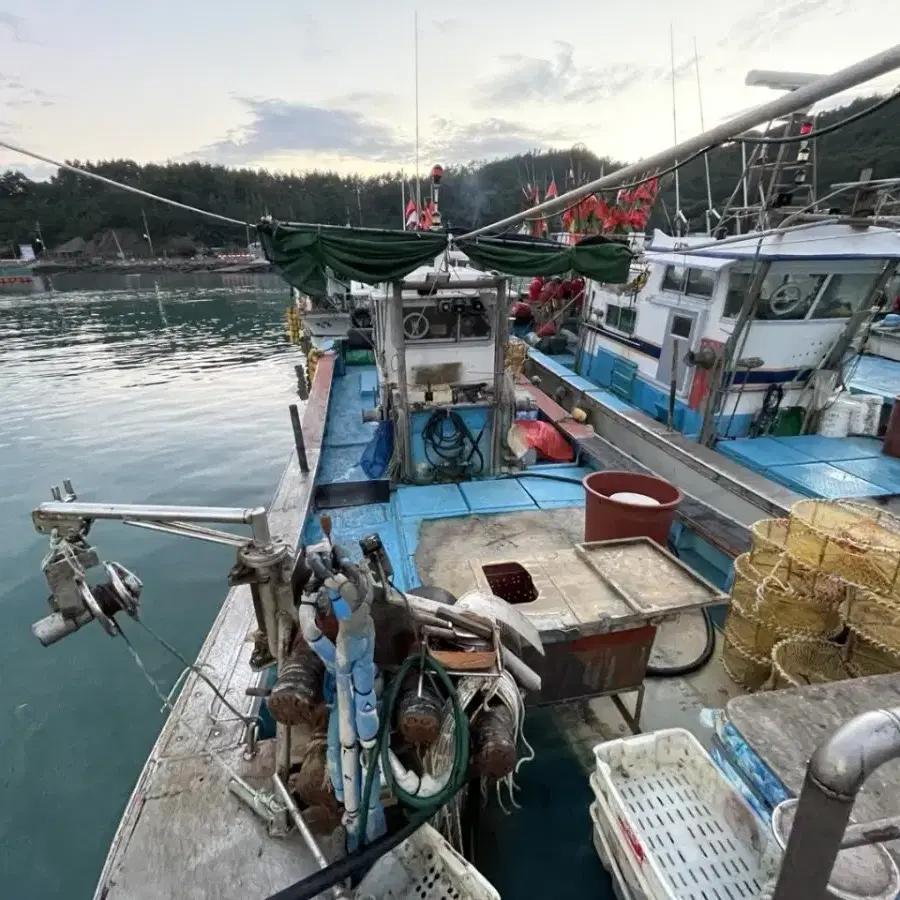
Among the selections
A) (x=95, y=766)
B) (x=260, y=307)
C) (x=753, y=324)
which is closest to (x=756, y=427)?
(x=753, y=324)

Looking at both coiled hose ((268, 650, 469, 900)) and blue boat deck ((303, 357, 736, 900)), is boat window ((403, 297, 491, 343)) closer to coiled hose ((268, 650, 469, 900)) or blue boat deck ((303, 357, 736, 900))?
blue boat deck ((303, 357, 736, 900))

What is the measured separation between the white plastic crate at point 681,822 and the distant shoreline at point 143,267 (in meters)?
65.4

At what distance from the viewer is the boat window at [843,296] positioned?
21.6ft

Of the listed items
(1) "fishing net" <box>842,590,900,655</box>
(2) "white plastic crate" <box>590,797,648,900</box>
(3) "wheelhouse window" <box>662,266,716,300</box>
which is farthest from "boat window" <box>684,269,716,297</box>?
(2) "white plastic crate" <box>590,797,648,900</box>

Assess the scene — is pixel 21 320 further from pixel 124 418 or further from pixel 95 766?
pixel 95 766

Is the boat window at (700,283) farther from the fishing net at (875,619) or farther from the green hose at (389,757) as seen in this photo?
the green hose at (389,757)

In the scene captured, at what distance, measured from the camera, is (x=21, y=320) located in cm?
3016

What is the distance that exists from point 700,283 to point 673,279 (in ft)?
2.31

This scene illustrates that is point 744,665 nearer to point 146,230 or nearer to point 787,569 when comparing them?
point 787,569

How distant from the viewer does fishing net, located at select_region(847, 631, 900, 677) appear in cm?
326

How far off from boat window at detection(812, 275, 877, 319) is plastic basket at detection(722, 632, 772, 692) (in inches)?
201

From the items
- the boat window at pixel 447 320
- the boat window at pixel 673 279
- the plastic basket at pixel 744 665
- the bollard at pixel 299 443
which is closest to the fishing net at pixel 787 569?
Answer: the plastic basket at pixel 744 665

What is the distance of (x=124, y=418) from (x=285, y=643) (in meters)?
13.9

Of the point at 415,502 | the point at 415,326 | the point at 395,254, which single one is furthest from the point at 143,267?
the point at 395,254
